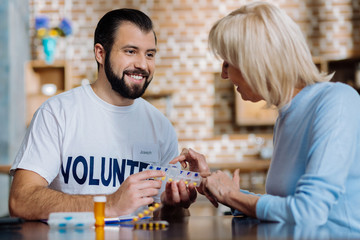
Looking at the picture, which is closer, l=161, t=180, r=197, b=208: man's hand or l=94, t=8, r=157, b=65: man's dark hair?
l=161, t=180, r=197, b=208: man's hand

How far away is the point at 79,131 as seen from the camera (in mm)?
2012

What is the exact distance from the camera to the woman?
126 cm

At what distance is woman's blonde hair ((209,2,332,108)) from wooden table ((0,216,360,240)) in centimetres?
39

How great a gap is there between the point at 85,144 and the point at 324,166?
106 centimetres

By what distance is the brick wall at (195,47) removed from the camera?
5.64 m

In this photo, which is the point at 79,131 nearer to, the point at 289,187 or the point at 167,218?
the point at 167,218

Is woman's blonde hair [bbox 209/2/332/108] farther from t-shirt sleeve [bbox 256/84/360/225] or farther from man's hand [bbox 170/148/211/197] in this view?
man's hand [bbox 170/148/211/197]

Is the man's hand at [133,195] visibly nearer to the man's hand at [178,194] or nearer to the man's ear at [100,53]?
the man's hand at [178,194]

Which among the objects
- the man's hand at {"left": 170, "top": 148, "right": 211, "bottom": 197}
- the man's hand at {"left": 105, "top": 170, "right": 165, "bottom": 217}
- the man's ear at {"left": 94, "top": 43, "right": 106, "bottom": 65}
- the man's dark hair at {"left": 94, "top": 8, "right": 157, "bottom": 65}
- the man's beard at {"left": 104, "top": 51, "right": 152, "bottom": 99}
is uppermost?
the man's dark hair at {"left": 94, "top": 8, "right": 157, "bottom": 65}

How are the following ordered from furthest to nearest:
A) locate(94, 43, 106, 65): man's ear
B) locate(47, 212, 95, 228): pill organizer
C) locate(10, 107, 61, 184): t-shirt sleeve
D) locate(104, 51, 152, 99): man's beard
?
locate(94, 43, 106, 65): man's ear
locate(104, 51, 152, 99): man's beard
locate(10, 107, 61, 184): t-shirt sleeve
locate(47, 212, 95, 228): pill organizer

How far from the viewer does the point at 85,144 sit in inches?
78.8

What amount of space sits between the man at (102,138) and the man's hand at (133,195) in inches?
1.1

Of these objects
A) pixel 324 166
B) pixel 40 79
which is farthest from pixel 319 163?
pixel 40 79

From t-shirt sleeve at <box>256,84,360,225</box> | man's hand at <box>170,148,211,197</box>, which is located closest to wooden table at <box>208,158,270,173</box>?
man's hand at <box>170,148,211,197</box>
